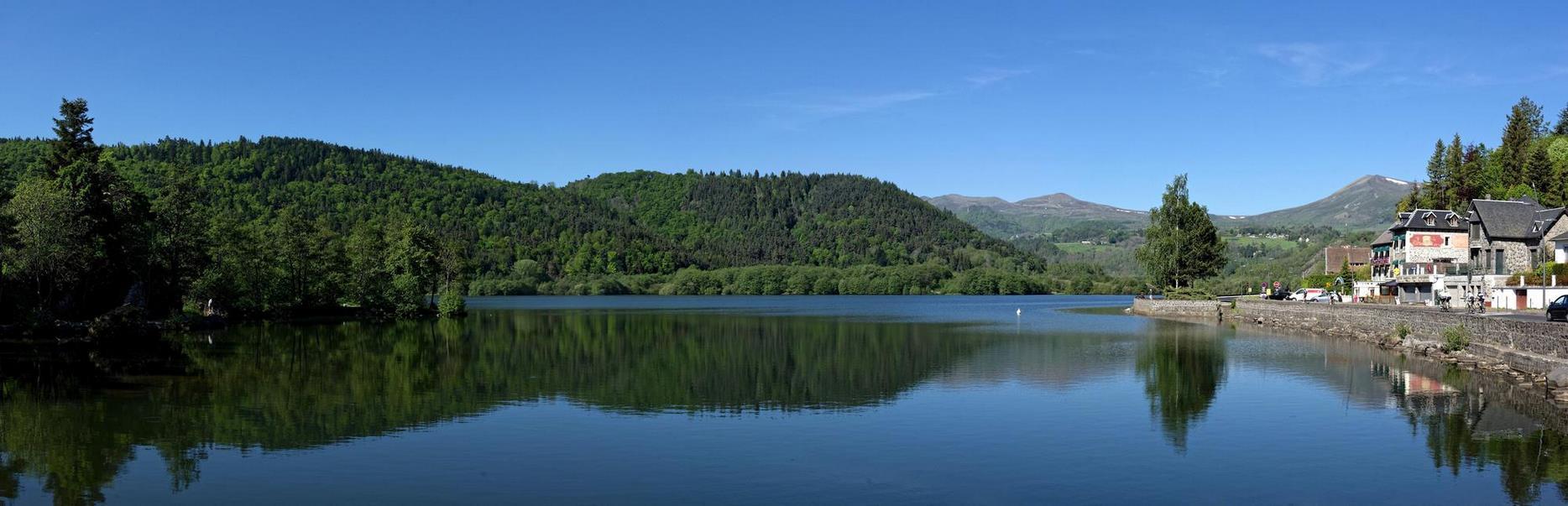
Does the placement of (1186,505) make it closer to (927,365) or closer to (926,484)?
(926,484)

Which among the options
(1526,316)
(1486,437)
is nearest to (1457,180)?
(1526,316)

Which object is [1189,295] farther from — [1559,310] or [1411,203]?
[1559,310]

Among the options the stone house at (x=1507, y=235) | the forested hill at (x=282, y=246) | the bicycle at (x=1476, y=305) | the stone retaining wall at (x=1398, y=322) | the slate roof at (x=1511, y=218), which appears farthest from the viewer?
the slate roof at (x=1511, y=218)

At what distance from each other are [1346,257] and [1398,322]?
64418mm

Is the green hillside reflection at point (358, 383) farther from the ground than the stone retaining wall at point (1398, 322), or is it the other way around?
the stone retaining wall at point (1398, 322)

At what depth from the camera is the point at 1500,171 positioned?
86.7m

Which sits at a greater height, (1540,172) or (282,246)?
(1540,172)

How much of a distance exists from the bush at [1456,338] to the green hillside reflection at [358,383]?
17.7 metres

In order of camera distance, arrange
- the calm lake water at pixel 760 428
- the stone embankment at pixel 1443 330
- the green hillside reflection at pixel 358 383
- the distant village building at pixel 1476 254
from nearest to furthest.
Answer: the calm lake water at pixel 760 428 → the green hillside reflection at pixel 358 383 → the stone embankment at pixel 1443 330 → the distant village building at pixel 1476 254

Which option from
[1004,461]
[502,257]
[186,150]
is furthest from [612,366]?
[186,150]

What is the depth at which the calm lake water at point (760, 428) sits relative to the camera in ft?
55.6

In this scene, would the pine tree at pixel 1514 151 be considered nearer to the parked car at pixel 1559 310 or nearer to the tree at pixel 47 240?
the parked car at pixel 1559 310

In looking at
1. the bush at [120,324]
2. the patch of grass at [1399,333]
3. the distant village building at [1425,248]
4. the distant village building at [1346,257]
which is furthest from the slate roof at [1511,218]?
the bush at [120,324]

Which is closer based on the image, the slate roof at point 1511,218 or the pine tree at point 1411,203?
the slate roof at point 1511,218
